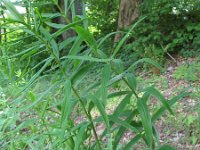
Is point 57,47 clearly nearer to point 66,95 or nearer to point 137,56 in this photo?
point 66,95

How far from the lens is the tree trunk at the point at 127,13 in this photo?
6457mm

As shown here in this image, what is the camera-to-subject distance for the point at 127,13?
6.58 metres

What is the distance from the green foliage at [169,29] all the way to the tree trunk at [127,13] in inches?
12.9

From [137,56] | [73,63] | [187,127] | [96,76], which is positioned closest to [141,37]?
[137,56]

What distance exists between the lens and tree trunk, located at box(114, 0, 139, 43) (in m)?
6.46

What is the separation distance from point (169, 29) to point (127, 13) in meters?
1.02

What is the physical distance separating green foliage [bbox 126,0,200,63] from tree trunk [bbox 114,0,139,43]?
0.33 metres

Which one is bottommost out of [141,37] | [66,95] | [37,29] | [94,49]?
[141,37]

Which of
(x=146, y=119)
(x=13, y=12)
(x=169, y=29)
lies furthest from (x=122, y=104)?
(x=169, y=29)

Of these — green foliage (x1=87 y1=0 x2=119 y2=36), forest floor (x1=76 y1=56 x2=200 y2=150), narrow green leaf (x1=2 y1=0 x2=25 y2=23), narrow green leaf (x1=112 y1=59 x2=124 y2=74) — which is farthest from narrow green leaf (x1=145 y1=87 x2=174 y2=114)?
green foliage (x1=87 y1=0 x2=119 y2=36)

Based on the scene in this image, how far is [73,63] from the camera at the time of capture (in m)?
1.54

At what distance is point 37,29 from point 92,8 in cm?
682

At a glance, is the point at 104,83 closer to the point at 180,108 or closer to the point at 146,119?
the point at 146,119

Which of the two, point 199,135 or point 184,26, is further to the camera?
point 184,26
